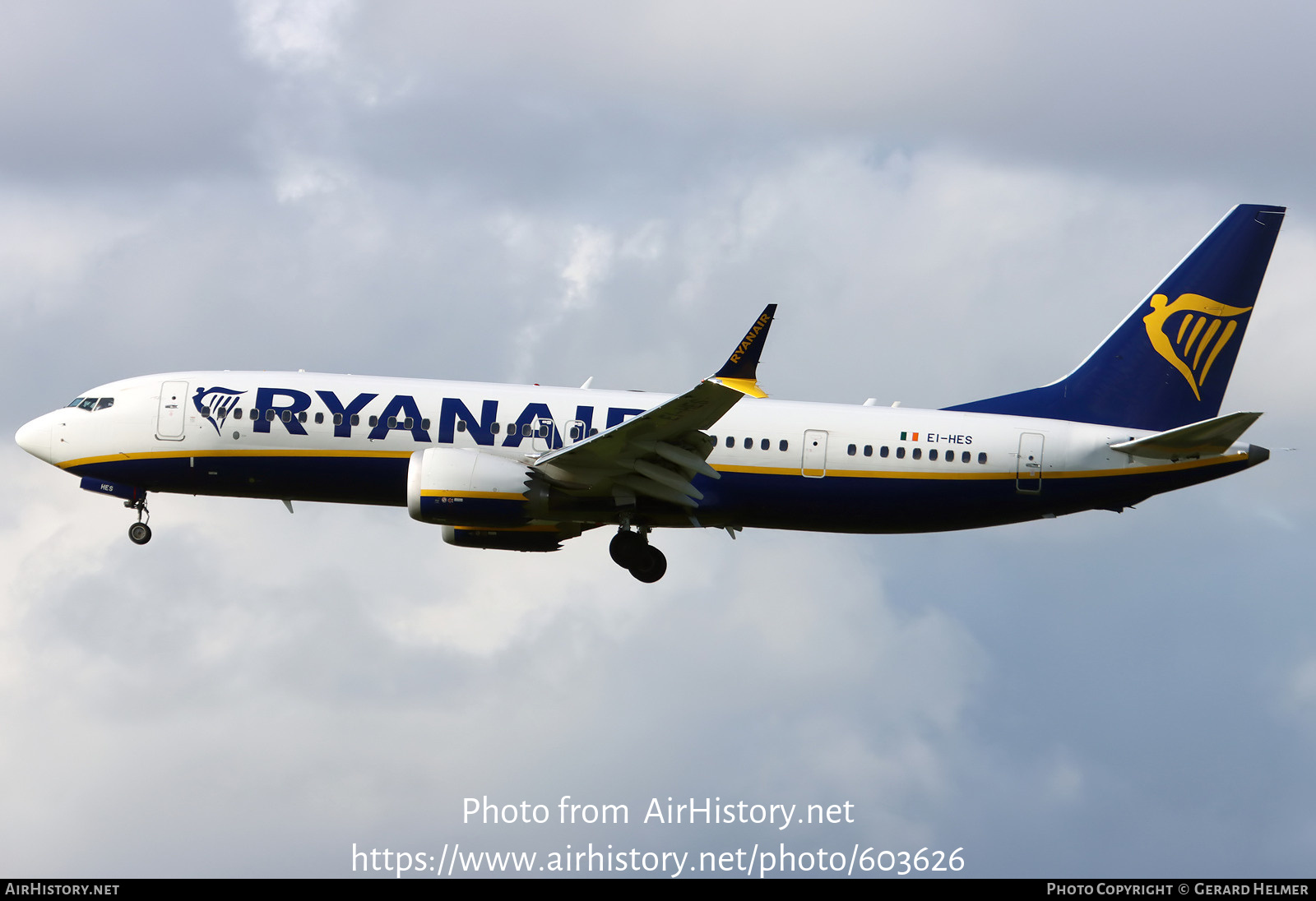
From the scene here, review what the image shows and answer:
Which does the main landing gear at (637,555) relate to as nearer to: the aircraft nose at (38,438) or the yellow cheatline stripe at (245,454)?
the yellow cheatline stripe at (245,454)

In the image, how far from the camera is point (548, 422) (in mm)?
43969

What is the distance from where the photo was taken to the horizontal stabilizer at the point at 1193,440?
4184 centimetres

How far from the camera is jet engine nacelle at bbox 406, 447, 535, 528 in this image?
42.2 m

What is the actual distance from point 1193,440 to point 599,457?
15.6 m

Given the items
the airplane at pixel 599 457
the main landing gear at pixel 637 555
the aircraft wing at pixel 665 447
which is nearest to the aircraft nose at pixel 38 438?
the airplane at pixel 599 457

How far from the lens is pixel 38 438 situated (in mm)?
46281

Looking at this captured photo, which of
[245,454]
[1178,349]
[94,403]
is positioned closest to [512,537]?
[245,454]

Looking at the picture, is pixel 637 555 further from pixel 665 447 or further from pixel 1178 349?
pixel 1178 349

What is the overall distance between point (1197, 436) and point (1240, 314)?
6526 millimetres

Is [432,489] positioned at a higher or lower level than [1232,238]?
lower

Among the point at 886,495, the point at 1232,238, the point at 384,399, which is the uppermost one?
the point at 1232,238

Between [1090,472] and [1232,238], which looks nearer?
[1090,472]

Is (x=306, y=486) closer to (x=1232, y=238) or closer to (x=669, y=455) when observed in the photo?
(x=669, y=455)

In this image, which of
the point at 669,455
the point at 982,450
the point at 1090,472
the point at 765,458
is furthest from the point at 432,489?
the point at 1090,472
